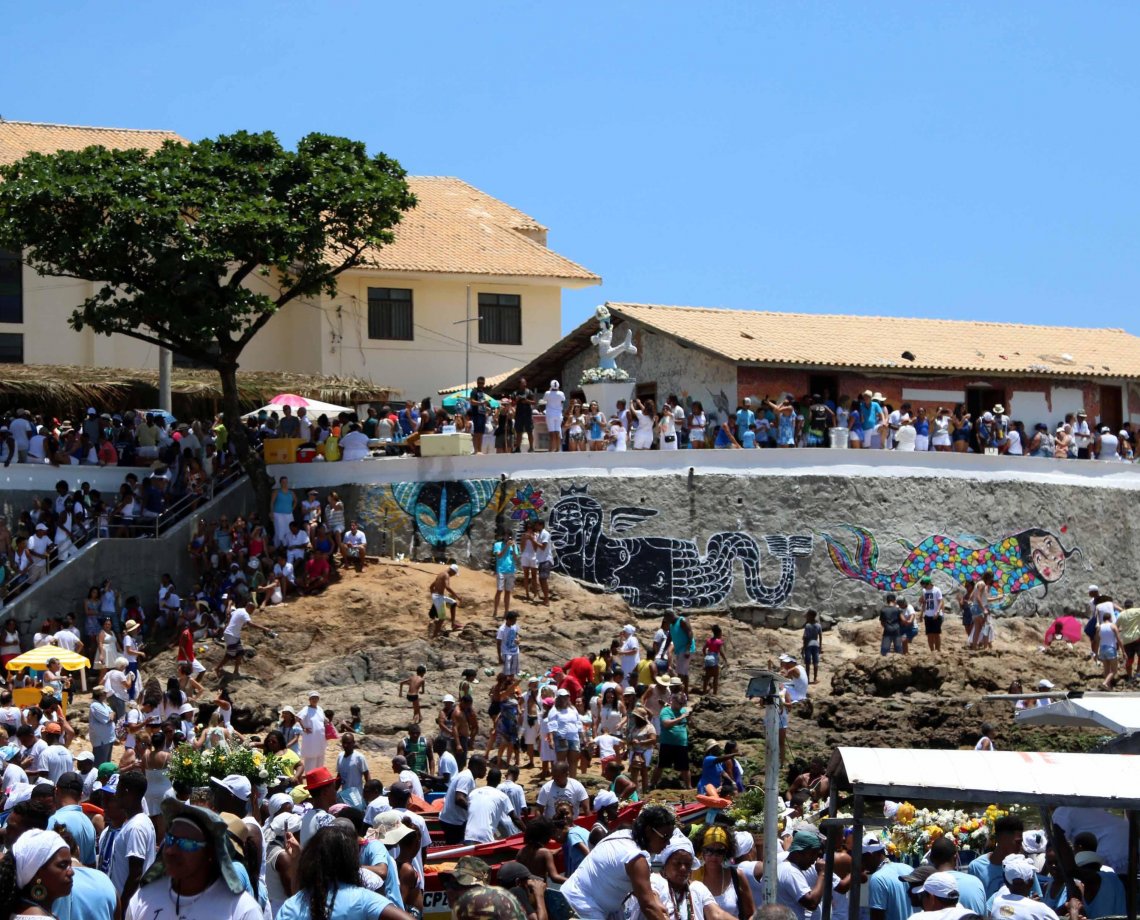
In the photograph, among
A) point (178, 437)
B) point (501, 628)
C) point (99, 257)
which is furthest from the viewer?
Result: point (178, 437)

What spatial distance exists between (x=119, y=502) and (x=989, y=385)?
19.1m

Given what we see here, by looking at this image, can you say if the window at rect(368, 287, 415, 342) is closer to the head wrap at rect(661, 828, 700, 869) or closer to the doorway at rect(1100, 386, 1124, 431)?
the doorway at rect(1100, 386, 1124, 431)

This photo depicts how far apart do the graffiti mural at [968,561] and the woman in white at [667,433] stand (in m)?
3.36

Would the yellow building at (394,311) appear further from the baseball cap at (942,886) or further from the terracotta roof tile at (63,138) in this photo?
the baseball cap at (942,886)

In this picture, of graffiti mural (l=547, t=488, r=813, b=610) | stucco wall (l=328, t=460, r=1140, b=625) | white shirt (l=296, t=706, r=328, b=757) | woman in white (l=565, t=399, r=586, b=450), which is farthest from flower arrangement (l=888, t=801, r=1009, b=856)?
woman in white (l=565, t=399, r=586, b=450)

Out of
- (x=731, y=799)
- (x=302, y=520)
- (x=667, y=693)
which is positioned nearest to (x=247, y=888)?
(x=731, y=799)

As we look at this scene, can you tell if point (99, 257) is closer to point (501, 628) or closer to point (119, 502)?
point (119, 502)

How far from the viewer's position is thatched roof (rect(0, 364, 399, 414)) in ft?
132

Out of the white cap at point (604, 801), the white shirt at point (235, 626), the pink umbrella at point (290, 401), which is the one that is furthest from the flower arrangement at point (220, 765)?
the pink umbrella at point (290, 401)

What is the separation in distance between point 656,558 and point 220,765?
62.9 ft

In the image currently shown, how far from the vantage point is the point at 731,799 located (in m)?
21.5

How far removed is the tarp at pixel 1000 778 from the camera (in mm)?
11234

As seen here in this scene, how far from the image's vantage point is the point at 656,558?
3431 centimetres

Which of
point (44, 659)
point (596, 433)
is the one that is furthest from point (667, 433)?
point (44, 659)
